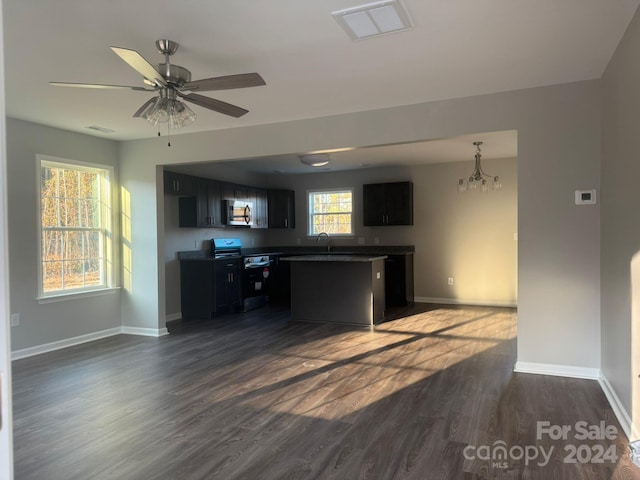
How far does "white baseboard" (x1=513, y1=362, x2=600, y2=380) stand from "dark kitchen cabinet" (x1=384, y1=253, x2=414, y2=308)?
3.54 metres

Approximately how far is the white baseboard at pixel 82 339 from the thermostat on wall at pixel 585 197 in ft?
16.1

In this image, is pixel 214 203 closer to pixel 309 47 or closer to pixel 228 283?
pixel 228 283

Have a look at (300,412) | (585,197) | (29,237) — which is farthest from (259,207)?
(585,197)

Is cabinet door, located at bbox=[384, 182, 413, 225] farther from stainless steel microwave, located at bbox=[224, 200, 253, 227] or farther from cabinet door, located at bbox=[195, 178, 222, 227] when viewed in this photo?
cabinet door, located at bbox=[195, 178, 222, 227]

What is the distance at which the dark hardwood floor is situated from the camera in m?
2.40

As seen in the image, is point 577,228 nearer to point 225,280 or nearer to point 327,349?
point 327,349

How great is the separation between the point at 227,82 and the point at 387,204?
5545 mm

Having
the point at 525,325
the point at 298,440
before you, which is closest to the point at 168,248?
the point at 298,440

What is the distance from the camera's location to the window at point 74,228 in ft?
16.4

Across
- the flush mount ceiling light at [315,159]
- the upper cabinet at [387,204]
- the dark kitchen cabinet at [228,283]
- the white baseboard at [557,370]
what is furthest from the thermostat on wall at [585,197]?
the dark kitchen cabinet at [228,283]

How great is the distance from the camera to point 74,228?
17.3ft

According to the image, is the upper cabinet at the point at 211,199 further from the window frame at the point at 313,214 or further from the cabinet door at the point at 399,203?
the cabinet door at the point at 399,203

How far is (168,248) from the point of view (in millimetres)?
6555

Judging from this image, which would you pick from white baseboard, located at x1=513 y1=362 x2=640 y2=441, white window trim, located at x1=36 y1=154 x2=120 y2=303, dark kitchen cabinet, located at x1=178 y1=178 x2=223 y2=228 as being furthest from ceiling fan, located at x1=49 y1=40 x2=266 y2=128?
dark kitchen cabinet, located at x1=178 y1=178 x2=223 y2=228
